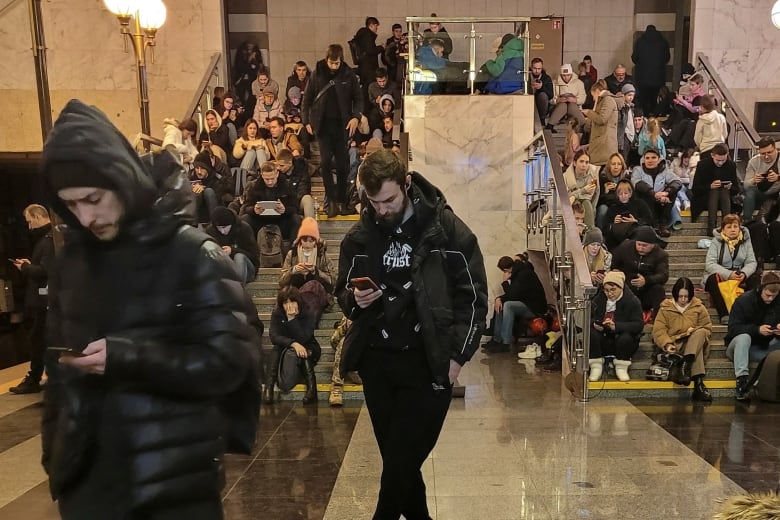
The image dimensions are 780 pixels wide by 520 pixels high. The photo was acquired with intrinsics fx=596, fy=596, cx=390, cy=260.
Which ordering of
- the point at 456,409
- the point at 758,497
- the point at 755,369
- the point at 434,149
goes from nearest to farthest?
the point at 758,497, the point at 456,409, the point at 755,369, the point at 434,149

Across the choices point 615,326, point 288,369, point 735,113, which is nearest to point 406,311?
point 288,369

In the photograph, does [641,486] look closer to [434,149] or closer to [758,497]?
[758,497]

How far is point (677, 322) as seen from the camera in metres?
6.26

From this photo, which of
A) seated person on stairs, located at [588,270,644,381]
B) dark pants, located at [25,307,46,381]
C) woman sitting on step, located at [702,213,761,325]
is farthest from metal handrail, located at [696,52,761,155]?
dark pants, located at [25,307,46,381]

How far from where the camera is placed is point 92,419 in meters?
1.25

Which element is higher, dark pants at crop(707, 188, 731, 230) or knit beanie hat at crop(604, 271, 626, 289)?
dark pants at crop(707, 188, 731, 230)

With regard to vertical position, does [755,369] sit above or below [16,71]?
below

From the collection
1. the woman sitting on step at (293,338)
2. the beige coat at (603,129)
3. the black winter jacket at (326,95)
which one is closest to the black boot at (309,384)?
the woman sitting on step at (293,338)

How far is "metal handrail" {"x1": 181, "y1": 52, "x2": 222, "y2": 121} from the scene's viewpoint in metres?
10.8

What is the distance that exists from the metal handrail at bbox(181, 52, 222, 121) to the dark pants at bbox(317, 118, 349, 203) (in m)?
3.14

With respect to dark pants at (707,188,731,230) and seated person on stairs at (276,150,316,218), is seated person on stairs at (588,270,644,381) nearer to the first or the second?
dark pants at (707,188,731,230)

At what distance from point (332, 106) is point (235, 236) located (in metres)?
2.30

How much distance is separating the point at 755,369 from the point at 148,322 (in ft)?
21.2

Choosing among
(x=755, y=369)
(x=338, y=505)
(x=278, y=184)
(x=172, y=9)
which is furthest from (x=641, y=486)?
(x=172, y=9)
